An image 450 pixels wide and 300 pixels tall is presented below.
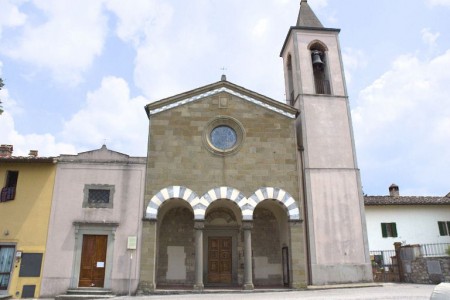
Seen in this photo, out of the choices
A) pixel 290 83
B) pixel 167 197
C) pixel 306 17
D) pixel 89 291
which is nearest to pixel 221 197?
pixel 167 197

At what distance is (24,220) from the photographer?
15.9 meters

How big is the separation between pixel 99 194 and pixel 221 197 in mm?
5155

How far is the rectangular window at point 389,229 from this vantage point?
2422cm

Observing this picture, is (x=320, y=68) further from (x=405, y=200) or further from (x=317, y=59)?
(x=405, y=200)

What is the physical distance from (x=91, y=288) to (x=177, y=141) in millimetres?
6908

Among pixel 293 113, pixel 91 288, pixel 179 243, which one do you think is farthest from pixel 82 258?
pixel 293 113

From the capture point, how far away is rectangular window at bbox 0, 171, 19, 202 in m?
16.2

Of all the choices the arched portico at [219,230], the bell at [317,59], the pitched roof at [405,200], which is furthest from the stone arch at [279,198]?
the pitched roof at [405,200]

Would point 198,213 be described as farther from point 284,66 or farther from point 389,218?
point 389,218

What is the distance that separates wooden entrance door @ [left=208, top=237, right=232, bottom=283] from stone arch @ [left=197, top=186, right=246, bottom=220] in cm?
259

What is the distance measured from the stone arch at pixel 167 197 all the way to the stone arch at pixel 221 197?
271 millimetres

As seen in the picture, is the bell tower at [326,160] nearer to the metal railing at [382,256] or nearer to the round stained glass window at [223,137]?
the round stained glass window at [223,137]

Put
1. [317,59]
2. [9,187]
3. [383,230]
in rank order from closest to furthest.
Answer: [9,187] → [317,59] → [383,230]

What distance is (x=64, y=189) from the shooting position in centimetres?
1642
